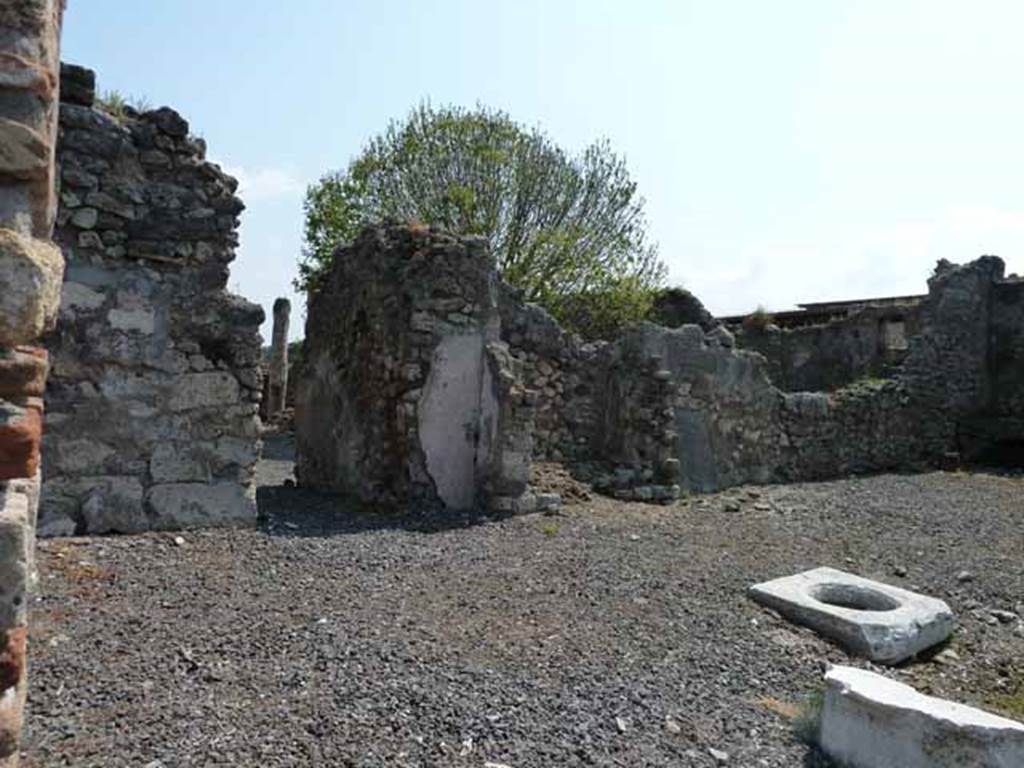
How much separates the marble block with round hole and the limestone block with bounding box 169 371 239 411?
4.04 m

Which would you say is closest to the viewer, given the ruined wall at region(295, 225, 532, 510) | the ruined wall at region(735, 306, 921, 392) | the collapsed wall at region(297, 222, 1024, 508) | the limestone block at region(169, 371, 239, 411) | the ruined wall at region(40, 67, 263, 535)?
the ruined wall at region(40, 67, 263, 535)

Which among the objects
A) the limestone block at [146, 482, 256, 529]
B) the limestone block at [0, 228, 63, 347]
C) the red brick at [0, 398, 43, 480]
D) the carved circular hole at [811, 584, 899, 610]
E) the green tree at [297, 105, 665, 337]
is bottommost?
the carved circular hole at [811, 584, 899, 610]

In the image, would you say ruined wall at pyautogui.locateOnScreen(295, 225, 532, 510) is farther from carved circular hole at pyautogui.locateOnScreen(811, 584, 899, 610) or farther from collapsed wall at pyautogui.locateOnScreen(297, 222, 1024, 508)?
carved circular hole at pyautogui.locateOnScreen(811, 584, 899, 610)

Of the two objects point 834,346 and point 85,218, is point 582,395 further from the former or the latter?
point 834,346

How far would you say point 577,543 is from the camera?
6.42m

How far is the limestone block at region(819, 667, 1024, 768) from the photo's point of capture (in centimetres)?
275

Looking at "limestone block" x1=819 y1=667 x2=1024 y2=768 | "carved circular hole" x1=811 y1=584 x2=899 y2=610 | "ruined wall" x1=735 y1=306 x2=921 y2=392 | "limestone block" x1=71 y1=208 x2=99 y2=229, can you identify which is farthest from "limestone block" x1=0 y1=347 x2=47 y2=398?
"ruined wall" x1=735 y1=306 x2=921 y2=392

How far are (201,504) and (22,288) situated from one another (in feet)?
14.1

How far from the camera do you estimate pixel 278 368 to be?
21.0 meters

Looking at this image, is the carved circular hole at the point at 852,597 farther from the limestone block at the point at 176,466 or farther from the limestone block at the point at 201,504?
the limestone block at the point at 176,466

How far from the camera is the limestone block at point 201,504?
5344 millimetres

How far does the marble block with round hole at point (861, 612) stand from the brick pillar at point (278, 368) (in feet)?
56.8

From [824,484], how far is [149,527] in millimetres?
→ 9875

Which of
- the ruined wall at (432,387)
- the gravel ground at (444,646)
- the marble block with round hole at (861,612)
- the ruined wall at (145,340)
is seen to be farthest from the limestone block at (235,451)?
the marble block with round hole at (861,612)
